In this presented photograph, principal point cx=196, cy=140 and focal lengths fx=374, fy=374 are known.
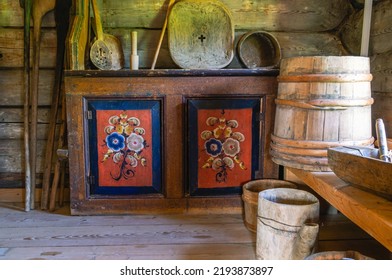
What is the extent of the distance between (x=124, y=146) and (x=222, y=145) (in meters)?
0.58

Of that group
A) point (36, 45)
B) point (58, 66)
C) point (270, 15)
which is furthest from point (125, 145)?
point (270, 15)

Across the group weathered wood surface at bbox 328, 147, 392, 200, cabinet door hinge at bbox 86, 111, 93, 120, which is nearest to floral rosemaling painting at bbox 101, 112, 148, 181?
cabinet door hinge at bbox 86, 111, 93, 120

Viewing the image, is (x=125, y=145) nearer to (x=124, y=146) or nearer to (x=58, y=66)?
(x=124, y=146)

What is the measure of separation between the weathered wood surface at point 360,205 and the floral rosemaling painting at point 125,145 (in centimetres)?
101

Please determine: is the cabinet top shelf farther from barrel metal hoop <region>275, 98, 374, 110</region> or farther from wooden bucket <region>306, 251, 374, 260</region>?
wooden bucket <region>306, 251, 374, 260</region>

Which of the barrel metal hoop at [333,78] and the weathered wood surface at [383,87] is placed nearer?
the barrel metal hoop at [333,78]

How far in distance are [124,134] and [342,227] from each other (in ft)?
4.49

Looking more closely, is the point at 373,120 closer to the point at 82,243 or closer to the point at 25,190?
the point at 82,243

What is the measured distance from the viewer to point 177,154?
2.24 meters

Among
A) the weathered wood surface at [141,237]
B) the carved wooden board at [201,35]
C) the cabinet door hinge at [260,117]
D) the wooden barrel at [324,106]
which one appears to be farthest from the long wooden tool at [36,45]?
the wooden barrel at [324,106]

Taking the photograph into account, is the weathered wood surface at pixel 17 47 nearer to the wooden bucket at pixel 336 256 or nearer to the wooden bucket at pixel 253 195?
the wooden bucket at pixel 253 195

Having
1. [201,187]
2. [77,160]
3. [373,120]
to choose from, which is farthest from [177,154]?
[373,120]

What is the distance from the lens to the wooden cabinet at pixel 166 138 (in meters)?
2.16

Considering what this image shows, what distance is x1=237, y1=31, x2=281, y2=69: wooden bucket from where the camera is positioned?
252 centimetres
